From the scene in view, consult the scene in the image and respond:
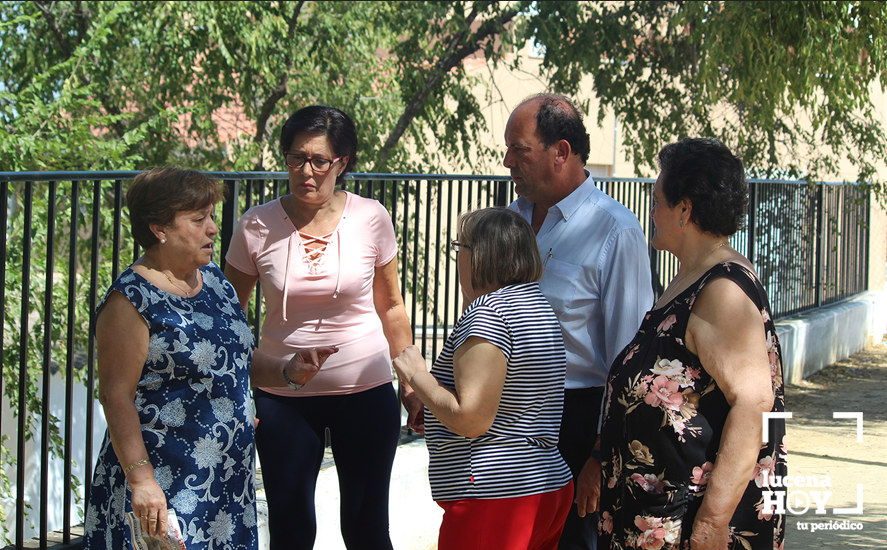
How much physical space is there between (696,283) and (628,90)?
7675mm

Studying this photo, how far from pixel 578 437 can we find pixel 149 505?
1296 mm

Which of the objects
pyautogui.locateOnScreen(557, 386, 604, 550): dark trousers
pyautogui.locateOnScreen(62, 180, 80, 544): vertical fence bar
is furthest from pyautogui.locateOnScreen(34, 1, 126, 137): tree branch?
pyautogui.locateOnScreen(557, 386, 604, 550): dark trousers

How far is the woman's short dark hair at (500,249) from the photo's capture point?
2307 millimetres

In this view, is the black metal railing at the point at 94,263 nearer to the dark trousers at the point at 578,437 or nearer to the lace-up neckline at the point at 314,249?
the lace-up neckline at the point at 314,249

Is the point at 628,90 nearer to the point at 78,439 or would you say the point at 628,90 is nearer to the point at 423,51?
the point at 423,51

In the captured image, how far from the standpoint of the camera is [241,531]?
2477 millimetres

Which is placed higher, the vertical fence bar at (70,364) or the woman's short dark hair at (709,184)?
the woman's short dark hair at (709,184)

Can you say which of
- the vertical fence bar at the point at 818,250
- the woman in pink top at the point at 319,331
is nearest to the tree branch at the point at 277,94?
the vertical fence bar at the point at 818,250

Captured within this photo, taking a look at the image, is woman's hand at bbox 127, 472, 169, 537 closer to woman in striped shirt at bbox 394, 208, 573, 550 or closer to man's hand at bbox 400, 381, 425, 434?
woman in striped shirt at bbox 394, 208, 573, 550

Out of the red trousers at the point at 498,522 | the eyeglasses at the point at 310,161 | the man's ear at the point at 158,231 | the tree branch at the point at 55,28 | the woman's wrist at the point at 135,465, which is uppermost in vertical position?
the tree branch at the point at 55,28

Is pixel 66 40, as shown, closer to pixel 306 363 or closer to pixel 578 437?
pixel 306 363

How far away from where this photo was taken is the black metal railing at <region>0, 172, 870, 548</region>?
3.06 meters

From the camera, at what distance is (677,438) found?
211 cm

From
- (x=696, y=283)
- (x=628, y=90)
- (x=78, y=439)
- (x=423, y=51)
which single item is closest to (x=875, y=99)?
(x=628, y=90)
